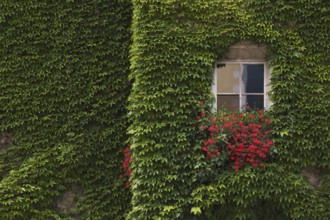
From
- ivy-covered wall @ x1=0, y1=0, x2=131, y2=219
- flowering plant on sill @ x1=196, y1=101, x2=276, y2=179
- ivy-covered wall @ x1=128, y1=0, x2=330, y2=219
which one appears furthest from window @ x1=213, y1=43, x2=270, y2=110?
ivy-covered wall @ x1=0, y1=0, x2=131, y2=219

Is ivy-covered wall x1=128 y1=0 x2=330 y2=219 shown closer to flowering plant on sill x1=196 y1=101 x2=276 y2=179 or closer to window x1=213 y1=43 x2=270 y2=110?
flowering plant on sill x1=196 y1=101 x2=276 y2=179

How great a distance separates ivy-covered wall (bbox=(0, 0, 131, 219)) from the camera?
33.3ft

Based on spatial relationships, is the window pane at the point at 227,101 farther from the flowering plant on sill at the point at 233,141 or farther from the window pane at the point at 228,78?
the flowering plant on sill at the point at 233,141

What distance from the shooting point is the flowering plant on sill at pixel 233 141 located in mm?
8461

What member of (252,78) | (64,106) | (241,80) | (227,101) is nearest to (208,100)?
(227,101)

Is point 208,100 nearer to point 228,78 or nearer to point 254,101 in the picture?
point 228,78

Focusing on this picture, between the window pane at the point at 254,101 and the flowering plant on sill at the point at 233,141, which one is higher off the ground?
the window pane at the point at 254,101

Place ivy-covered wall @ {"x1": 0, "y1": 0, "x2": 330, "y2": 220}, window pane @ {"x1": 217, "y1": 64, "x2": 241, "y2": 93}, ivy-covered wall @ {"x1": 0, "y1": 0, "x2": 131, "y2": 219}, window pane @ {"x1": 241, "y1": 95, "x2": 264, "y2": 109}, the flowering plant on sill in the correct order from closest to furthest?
the flowering plant on sill → ivy-covered wall @ {"x1": 0, "y1": 0, "x2": 330, "y2": 220} → window pane @ {"x1": 241, "y1": 95, "x2": 264, "y2": 109} → window pane @ {"x1": 217, "y1": 64, "x2": 241, "y2": 93} → ivy-covered wall @ {"x1": 0, "y1": 0, "x2": 131, "y2": 219}

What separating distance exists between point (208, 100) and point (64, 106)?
3053 millimetres

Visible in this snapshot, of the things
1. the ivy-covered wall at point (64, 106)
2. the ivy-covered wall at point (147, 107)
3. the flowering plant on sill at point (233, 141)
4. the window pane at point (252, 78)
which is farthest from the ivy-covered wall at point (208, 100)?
the ivy-covered wall at point (64, 106)

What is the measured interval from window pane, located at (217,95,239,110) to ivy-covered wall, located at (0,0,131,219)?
1.99 meters

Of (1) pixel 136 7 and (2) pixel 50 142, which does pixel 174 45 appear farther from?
(2) pixel 50 142

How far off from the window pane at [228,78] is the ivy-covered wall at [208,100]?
0.32 metres

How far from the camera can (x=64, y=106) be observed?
10453 mm
